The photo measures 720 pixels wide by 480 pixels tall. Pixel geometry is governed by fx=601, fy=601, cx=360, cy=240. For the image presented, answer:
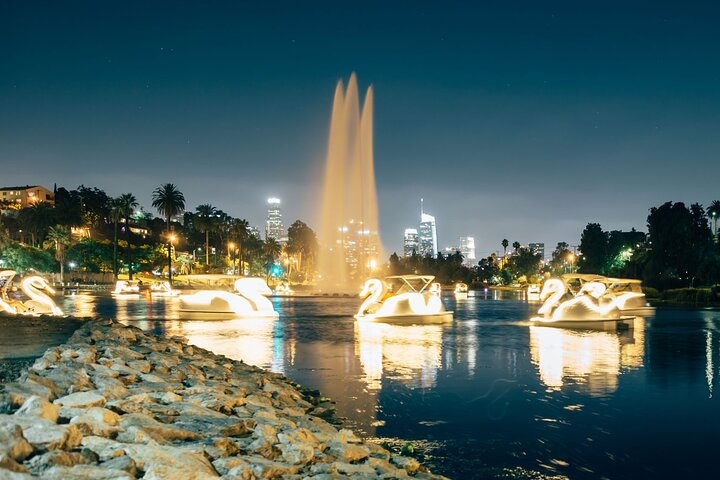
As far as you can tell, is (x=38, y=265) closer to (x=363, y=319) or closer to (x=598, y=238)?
(x=363, y=319)

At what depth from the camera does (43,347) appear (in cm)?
1595

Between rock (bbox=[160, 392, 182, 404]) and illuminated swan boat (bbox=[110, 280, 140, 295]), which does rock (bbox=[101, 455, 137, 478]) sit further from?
illuminated swan boat (bbox=[110, 280, 140, 295])

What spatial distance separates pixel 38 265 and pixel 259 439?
357 feet

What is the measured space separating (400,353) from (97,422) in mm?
16998

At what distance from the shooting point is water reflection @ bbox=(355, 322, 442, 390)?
59.7 ft

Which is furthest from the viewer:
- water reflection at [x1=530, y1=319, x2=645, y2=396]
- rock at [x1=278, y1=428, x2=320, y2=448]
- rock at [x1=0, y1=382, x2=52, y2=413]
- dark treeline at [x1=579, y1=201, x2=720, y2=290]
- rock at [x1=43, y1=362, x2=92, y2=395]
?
dark treeline at [x1=579, y1=201, x2=720, y2=290]

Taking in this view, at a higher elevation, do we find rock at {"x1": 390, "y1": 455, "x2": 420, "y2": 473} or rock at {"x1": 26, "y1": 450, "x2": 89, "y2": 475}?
rock at {"x1": 26, "y1": 450, "x2": 89, "y2": 475}

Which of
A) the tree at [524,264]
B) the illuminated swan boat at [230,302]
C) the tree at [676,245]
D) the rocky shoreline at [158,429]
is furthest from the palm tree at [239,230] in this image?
the rocky shoreline at [158,429]

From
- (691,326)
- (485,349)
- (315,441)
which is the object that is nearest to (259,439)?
(315,441)

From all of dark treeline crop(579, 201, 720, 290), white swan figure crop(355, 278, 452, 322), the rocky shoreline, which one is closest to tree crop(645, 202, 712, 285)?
dark treeline crop(579, 201, 720, 290)

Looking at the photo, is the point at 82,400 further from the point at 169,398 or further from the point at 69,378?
the point at 169,398

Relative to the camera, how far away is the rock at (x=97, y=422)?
7172mm

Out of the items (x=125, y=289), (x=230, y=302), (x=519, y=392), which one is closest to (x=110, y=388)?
(x=519, y=392)

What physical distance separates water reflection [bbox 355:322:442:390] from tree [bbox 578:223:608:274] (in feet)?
363
